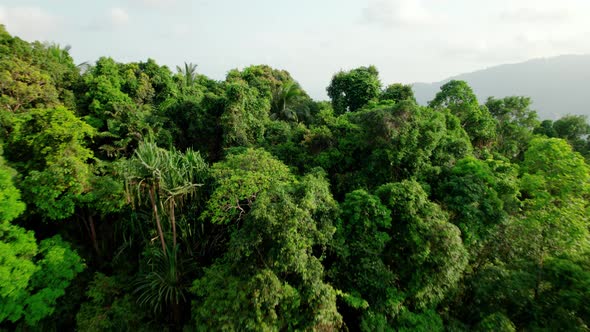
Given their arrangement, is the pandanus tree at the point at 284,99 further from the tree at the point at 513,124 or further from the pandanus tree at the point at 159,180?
the tree at the point at 513,124

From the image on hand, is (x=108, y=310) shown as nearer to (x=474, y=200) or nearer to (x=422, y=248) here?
(x=422, y=248)

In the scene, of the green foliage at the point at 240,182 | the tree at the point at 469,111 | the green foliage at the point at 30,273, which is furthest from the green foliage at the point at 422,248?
the green foliage at the point at 30,273

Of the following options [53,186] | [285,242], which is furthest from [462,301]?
[53,186]

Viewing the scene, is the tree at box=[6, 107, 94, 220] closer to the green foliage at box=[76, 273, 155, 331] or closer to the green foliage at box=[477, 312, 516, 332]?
the green foliage at box=[76, 273, 155, 331]

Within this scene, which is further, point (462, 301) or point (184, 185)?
point (184, 185)

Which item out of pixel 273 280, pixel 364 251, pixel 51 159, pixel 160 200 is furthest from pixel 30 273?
pixel 364 251

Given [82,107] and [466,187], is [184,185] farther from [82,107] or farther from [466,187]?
[82,107]
